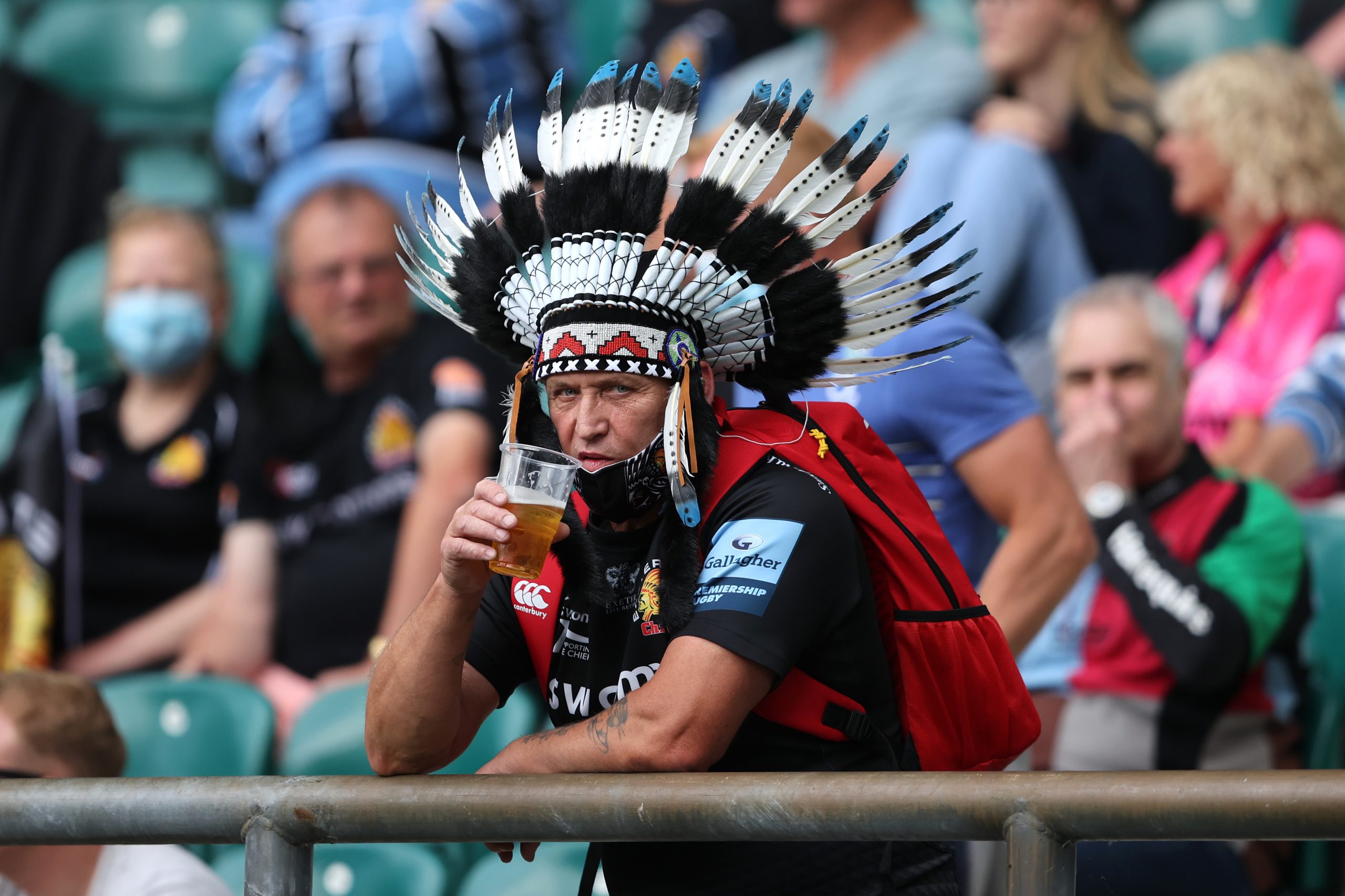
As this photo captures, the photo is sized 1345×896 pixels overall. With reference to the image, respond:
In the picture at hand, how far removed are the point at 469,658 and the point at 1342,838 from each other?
112cm

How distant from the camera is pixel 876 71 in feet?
17.3

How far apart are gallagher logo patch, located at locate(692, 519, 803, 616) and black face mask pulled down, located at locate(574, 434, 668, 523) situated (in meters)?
0.14

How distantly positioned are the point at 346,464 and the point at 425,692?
10.0 ft

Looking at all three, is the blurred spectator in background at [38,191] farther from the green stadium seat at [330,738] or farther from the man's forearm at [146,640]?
the green stadium seat at [330,738]

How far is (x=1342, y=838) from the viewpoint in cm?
152

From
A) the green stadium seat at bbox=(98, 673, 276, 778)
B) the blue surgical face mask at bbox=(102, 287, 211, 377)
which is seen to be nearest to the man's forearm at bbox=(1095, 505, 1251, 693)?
the green stadium seat at bbox=(98, 673, 276, 778)

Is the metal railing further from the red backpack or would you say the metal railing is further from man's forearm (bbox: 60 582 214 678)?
man's forearm (bbox: 60 582 214 678)

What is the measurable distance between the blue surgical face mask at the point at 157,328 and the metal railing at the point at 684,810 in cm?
342

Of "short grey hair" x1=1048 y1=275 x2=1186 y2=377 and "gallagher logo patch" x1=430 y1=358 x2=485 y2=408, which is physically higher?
"short grey hair" x1=1048 y1=275 x2=1186 y2=377

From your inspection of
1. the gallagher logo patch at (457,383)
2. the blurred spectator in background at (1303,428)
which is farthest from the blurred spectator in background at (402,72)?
the blurred spectator in background at (1303,428)

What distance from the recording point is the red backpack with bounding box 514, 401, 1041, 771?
1.92 meters

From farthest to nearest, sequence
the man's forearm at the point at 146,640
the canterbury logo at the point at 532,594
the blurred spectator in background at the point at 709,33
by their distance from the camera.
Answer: the blurred spectator in background at the point at 709,33 → the man's forearm at the point at 146,640 → the canterbury logo at the point at 532,594

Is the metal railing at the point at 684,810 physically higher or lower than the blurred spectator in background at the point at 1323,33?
lower

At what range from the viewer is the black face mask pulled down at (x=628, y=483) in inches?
78.4
